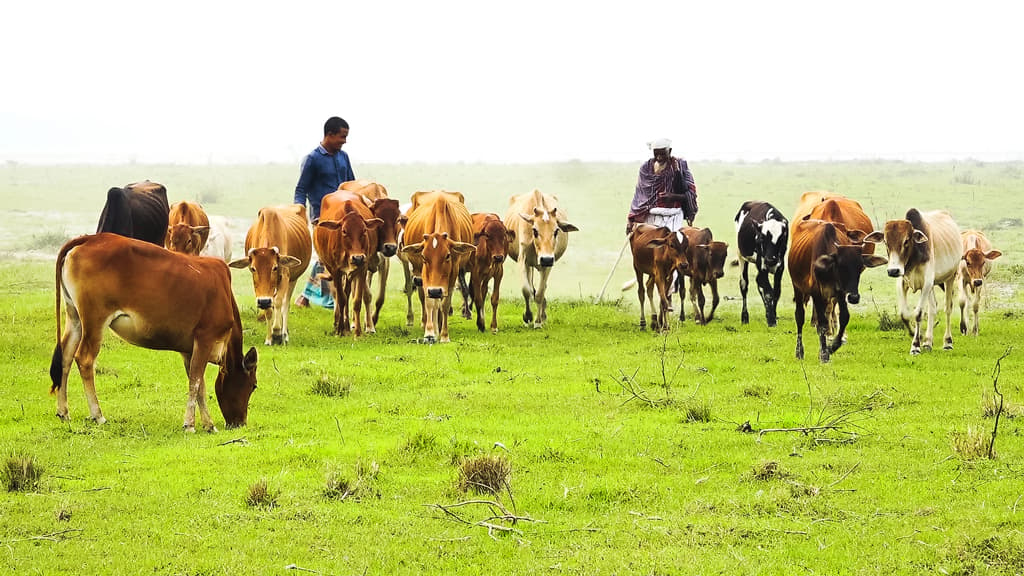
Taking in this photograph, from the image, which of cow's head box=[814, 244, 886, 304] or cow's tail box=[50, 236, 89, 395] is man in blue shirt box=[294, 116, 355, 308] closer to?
cow's head box=[814, 244, 886, 304]

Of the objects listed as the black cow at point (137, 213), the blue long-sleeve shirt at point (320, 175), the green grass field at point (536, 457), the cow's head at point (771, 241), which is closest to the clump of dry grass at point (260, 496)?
the green grass field at point (536, 457)

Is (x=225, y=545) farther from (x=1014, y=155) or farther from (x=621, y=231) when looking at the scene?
(x=1014, y=155)

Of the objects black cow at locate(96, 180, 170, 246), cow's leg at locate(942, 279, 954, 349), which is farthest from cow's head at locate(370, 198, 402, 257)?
cow's leg at locate(942, 279, 954, 349)

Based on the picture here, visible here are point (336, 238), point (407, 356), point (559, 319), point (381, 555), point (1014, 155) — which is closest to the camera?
point (381, 555)

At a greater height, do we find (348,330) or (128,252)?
(128,252)

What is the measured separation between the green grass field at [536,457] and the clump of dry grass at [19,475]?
2 centimetres

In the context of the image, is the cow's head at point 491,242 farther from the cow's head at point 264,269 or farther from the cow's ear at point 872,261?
the cow's ear at point 872,261

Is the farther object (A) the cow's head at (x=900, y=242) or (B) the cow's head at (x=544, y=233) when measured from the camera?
(B) the cow's head at (x=544, y=233)

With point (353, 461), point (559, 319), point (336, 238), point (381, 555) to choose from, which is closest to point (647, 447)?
point (353, 461)

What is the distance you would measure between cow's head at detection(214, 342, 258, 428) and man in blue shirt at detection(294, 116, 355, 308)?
8.24 m

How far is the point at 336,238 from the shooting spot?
16.5m

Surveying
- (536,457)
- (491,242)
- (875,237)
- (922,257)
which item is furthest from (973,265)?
(536,457)

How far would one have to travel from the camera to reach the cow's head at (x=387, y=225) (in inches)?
661

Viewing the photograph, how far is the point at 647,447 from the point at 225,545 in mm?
3716
